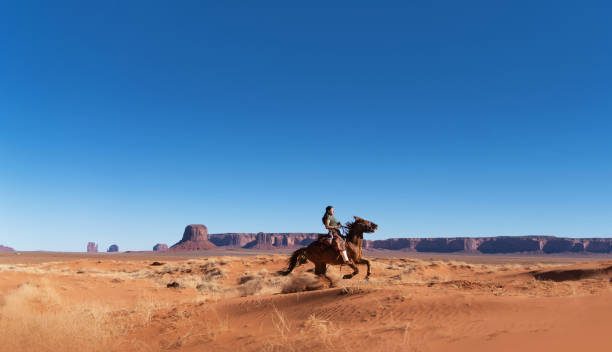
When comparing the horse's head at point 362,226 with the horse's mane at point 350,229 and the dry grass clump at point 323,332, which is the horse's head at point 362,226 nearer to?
the horse's mane at point 350,229

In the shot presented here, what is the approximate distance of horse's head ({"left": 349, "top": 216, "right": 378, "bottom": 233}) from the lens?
13.6m

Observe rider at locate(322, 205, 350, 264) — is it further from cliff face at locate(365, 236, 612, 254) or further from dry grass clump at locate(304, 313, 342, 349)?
cliff face at locate(365, 236, 612, 254)

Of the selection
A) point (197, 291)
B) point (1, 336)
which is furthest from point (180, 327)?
point (197, 291)

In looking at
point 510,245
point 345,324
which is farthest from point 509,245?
point 345,324

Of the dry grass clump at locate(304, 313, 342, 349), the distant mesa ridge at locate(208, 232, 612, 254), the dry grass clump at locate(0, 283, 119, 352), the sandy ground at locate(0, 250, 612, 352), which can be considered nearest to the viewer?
the sandy ground at locate(0, 250, 612, 352)

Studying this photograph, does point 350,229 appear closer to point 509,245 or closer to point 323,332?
point 323,332

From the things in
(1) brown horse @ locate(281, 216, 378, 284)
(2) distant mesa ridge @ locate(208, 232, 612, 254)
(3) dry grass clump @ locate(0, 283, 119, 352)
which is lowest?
(2) distant mesa ridge @ locate(208, 232, 612, 254)

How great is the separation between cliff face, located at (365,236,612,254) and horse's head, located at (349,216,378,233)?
177m

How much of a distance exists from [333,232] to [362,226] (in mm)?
1191

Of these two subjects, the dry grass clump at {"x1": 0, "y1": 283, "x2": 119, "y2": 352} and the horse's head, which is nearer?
the dry grass clump at {"x1": 0, "y1": 283, "x2": 119, "y2": 352}

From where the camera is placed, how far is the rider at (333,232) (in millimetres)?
13164

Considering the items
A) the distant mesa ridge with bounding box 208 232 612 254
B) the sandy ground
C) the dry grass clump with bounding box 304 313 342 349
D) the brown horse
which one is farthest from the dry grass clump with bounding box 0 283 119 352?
the distant mesa ridge with bounding box 208 232 612 254

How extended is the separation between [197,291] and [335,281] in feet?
30.4

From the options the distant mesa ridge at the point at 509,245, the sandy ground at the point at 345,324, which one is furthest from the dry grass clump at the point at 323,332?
the distant mesa ridge at the point at 509,245
